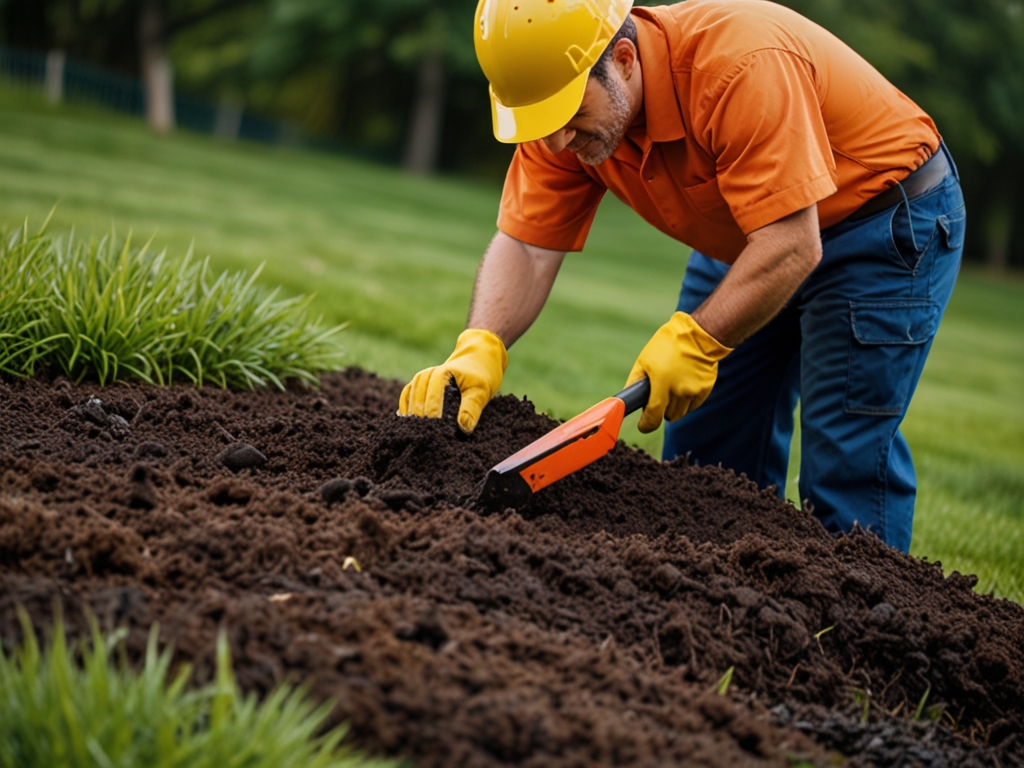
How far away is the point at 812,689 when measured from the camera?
2219 millimetres

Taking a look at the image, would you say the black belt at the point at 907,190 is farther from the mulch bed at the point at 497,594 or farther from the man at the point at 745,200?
the mulch bed at the point at 497,594

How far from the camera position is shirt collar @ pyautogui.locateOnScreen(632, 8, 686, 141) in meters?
2.97

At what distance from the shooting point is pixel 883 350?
10.5ft

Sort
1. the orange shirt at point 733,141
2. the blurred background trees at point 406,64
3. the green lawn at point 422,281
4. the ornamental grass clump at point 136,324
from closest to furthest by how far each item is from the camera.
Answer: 1. the orange shirt at point 733,141
2. the ornamental grass clump at point 136,324
3. the green lawn at point 422,281
4. the blurred background trees at point 406,64

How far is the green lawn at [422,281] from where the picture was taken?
5.47 meters

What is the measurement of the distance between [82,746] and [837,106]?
279cm

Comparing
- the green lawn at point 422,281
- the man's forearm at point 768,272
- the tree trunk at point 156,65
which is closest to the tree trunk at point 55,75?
the tree trunk at point 156,65

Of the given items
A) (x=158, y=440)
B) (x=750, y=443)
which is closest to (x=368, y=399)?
(x=158, y=440)

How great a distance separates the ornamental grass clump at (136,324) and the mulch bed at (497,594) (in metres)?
0.30

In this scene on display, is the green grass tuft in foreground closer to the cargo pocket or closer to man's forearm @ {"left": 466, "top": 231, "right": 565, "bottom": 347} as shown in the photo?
man's forearm @ {"left": 466, "top": 231, "right": 565, "bottom": 347}

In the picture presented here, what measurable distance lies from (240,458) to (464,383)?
0.80 m

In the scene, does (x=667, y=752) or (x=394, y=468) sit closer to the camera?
(x=667, y=752)

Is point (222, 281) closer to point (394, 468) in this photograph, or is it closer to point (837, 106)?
point (394, 468)

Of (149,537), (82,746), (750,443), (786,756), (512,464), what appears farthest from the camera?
(750,443)
